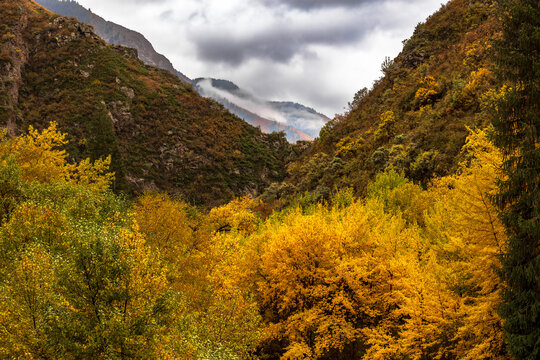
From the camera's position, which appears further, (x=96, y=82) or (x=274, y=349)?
(x=96, y=82)

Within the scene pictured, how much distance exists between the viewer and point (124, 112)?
3807 inches

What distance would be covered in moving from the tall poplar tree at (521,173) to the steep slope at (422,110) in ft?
85.7

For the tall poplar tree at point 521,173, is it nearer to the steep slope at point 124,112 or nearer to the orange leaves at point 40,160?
the orange leaves at point 40,160

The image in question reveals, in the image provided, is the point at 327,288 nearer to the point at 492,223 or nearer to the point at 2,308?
the point at 492,223

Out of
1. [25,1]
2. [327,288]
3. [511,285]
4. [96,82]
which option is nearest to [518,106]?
[511,285]

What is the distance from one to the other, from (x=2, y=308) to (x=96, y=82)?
101 metres

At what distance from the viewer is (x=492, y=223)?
503 inches

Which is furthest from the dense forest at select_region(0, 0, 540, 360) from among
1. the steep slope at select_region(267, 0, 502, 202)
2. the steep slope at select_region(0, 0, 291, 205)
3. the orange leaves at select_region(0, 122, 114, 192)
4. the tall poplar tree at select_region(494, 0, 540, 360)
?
the steep slope at select_region(0, 0, 291, 205)

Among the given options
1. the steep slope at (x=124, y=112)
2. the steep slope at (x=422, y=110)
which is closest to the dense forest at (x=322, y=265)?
the steep slope at (x=422, y=110)

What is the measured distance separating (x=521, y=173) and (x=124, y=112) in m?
103

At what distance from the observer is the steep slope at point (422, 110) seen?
135 ft

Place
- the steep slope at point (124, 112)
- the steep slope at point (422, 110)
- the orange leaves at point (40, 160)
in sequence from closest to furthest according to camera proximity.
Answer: the orange leaves at point (40, 160)
the steep slope at point (422, 110)
the steep slope at point (124, 112)

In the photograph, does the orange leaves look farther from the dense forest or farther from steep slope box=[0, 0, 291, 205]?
steep slope box=[0, 0, 291, 205]

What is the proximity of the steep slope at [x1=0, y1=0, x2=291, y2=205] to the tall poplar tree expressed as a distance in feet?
231
